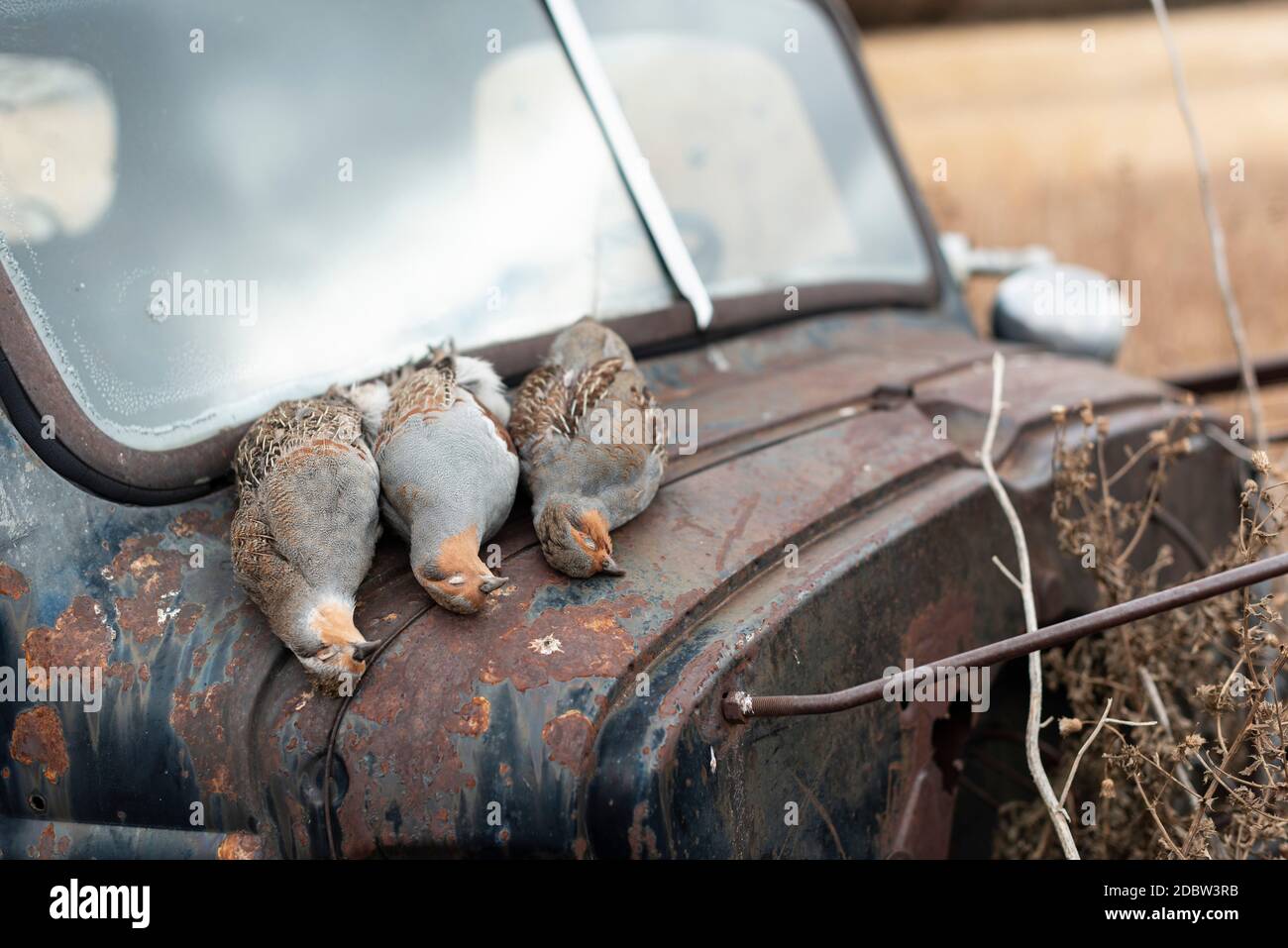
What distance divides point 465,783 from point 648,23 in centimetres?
224

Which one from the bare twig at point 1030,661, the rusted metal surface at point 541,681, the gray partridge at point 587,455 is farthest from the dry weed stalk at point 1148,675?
the gray partridge at point 587,455

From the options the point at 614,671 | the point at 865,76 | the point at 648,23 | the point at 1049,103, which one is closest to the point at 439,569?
the point at 614,671

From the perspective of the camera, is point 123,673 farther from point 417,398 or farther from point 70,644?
point 417,398

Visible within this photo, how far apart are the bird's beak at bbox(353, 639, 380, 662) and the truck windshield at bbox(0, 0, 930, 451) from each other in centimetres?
55

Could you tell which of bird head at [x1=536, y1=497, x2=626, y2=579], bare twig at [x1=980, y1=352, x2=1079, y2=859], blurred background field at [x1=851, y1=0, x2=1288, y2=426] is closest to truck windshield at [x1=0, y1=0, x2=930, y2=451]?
bird head at [x1=536, y1=497, x2=626, y2=579]

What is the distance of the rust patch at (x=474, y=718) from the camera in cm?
157

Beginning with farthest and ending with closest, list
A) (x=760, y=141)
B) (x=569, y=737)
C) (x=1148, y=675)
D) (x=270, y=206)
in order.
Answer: (x=760, y=141) → (x=1148, y=675) → (x=270, y=206) → (x=569, y=737)

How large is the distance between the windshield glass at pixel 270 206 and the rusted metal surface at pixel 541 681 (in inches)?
10.1

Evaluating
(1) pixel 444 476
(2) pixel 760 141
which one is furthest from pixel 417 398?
(2) pixel 760 141

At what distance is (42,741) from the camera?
69.8 inches

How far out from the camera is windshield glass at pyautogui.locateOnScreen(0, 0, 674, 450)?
1971mm

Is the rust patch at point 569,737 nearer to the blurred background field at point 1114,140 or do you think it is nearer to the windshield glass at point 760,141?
the windshield glass at point 760,141

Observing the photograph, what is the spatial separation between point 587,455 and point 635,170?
109cm

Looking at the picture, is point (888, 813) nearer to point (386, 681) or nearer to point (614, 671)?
point (614, 671)
